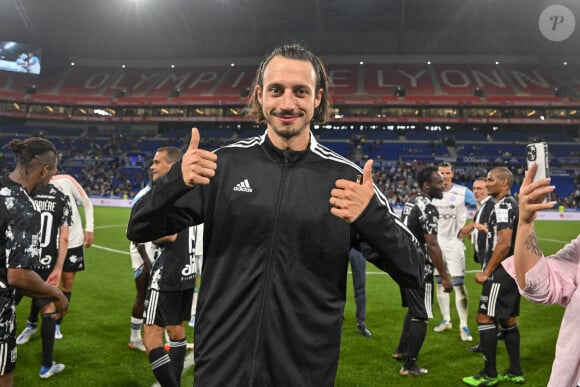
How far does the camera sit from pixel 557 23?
40344 millimetres

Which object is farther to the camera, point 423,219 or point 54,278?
point 423,219

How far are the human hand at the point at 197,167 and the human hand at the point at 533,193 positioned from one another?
1274 mm

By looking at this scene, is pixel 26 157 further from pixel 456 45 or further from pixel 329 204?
pixel 456 45

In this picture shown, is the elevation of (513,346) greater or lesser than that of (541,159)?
lesser

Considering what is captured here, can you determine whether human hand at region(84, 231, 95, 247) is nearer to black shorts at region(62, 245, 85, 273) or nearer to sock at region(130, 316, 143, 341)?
black shorts at region(62, 245, 85, 273)

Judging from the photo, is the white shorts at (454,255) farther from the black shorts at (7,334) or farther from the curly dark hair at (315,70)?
the black shorts at (7,334)

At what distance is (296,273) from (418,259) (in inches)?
21.4

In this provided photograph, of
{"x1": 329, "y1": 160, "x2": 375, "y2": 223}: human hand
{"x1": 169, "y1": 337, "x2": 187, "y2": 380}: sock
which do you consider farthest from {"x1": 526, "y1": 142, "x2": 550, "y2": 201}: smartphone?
{"x1": 169, "y1": 337, "x2": 187, "y2": 380}: sock

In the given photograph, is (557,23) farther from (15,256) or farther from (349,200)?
(15,256)

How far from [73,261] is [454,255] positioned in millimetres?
5683

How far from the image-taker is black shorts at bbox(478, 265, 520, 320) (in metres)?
4.70

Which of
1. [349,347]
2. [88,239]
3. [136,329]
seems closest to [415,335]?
[349,347]

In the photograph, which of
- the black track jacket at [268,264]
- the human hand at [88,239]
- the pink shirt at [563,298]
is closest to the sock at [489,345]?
the pink shirt at [563,298]

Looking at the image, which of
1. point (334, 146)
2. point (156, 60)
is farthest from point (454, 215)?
point (156, 60)
